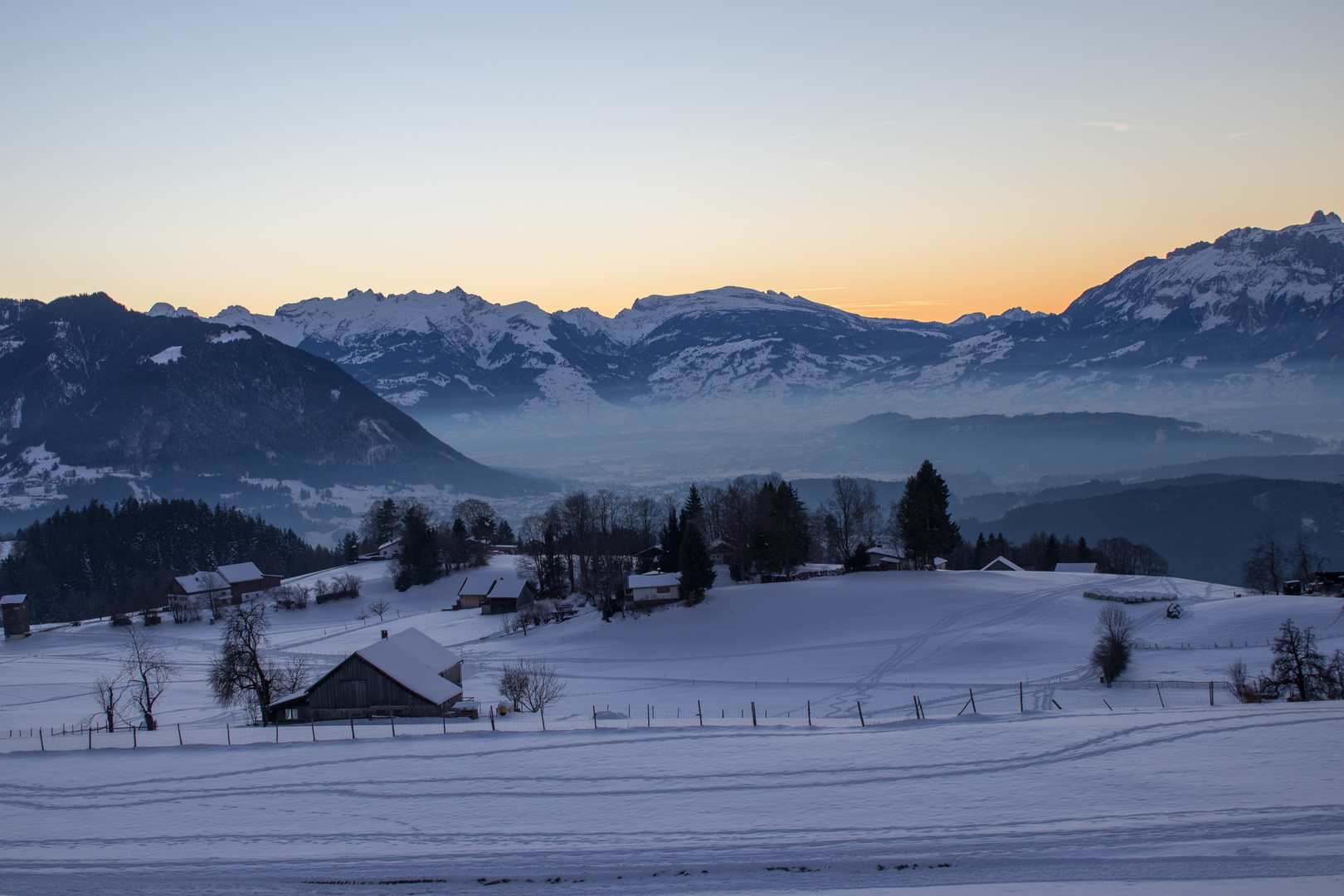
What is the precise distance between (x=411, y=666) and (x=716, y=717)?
1561 centimetres

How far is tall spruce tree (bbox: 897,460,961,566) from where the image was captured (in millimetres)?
71062

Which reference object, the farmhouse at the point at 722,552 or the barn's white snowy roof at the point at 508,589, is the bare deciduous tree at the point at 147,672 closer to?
the barn's white snowy roof at the point at 508,589

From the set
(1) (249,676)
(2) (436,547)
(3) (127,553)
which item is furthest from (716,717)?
(3) (127,553)

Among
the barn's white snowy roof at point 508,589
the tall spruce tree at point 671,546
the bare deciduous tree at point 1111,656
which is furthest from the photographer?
the barn's white snowy roof at point 508,589

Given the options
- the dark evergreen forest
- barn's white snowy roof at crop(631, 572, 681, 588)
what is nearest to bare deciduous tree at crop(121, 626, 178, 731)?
barn's white snowy roof at crop(631, 572, 681, 588)

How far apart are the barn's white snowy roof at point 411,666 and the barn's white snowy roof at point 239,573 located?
62367 mm

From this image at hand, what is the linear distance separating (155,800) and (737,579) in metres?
56.8

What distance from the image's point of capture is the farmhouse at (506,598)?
77.4 meters

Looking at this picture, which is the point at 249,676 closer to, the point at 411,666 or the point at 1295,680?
the point at 411,666

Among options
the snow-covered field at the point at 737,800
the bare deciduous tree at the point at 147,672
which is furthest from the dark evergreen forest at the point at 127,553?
the snow-covered field at the point at 737,800

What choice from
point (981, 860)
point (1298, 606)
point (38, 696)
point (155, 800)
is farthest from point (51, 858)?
point (1298, 606)

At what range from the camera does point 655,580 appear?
6700cm

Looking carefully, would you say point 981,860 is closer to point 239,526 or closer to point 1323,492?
point 239,526

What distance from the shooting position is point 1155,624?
52594mm
